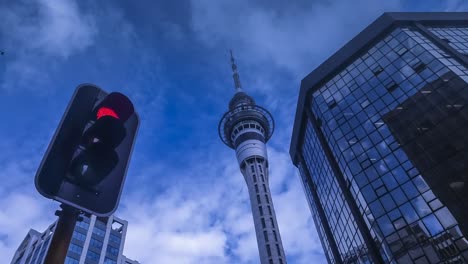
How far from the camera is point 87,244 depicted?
74688 mm

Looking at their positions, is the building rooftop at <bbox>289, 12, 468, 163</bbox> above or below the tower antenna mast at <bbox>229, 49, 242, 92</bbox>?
below

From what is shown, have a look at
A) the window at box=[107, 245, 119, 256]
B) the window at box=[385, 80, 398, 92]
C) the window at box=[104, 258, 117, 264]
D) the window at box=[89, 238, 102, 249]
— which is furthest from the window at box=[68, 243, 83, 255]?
the window at box=[385, 80, 398, 92]

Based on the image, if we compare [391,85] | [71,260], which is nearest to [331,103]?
[391,85]

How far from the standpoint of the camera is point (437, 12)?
44312 mm

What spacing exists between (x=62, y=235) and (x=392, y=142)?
1302 inches

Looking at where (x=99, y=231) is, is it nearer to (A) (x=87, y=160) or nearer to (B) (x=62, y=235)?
(A) (x=87, y=160)

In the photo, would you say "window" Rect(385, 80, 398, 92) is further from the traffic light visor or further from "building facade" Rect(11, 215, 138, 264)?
"building facade" Rect(11, 215, 138, 264)

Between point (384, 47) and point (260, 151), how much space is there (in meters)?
43.0

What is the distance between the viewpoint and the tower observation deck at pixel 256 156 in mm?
59938

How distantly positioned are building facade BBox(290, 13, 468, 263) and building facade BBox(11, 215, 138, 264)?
170 ft

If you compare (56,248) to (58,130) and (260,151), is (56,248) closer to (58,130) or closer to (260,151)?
(58,130)

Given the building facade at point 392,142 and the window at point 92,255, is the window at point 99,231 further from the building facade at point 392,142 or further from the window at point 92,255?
the building facade at point 392,142

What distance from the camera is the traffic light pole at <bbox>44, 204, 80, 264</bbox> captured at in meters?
2.33

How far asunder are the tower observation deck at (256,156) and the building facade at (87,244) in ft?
111
